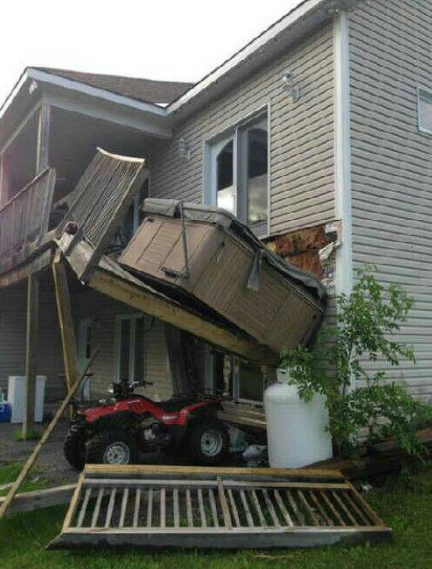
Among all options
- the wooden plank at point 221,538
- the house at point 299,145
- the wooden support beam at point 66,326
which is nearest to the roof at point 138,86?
the house at point 299,145

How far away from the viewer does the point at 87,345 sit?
14.4 meters

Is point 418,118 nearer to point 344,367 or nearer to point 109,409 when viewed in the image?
point 344,367

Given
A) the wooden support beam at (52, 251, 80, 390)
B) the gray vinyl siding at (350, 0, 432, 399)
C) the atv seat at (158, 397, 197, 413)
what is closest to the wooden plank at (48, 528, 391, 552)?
the atv seat at (158, 397, 197, 413)

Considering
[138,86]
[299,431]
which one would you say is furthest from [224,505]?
[138,86]

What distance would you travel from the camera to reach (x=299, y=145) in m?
7.33

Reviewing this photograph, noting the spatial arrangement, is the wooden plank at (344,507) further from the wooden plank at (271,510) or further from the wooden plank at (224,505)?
the wooden plank at (224,505)

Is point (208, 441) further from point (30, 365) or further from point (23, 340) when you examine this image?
point (23, 340)

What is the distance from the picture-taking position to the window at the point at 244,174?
27.1ft

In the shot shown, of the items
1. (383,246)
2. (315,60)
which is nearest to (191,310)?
(383,246)

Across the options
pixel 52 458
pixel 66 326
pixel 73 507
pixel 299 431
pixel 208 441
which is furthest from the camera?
pixel 52 458

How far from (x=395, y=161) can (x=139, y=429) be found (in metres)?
4.59

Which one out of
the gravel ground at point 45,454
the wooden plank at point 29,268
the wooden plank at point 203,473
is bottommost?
the gravel ground at point 45,454

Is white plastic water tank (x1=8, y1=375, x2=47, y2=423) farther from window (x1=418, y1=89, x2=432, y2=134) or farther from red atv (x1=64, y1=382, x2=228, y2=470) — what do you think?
window (x1=418, y1=89, x2=432, y2=134)

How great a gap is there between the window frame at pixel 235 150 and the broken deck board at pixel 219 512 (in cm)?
369
